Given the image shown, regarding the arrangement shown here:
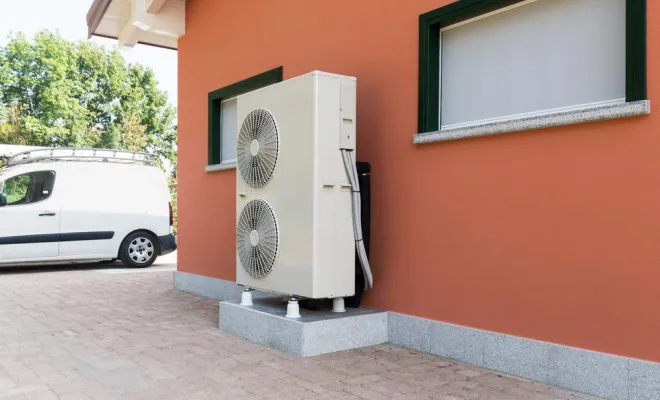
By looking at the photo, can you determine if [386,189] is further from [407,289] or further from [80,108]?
[80,108]

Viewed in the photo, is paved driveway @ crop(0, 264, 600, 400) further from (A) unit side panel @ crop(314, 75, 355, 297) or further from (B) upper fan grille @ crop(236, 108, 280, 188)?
(B) upper fan grille @ crop(236, 108, 280, 188)

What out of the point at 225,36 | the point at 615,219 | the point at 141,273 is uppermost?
the point at 225,36

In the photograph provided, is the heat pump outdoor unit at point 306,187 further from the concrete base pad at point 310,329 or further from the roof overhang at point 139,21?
the roof overhang at point 139,21

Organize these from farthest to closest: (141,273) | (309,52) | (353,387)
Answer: (141,273), (309,52), (353,387)

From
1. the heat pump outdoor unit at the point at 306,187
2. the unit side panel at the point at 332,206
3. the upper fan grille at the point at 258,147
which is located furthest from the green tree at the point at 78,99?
the unit side panel at the point at 332,206

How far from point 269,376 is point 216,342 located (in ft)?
3.91

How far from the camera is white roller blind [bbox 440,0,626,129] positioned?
12.0 feet

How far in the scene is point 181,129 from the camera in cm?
893

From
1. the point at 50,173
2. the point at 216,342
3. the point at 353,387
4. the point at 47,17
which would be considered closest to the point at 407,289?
the point at 353,387

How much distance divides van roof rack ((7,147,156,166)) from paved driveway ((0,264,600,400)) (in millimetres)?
5498

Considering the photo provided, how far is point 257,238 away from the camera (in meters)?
5.22

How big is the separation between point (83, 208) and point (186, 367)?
7.88 meters

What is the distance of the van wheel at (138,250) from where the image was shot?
11.6 m

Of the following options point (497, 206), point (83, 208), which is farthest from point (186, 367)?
point (83, 208)
